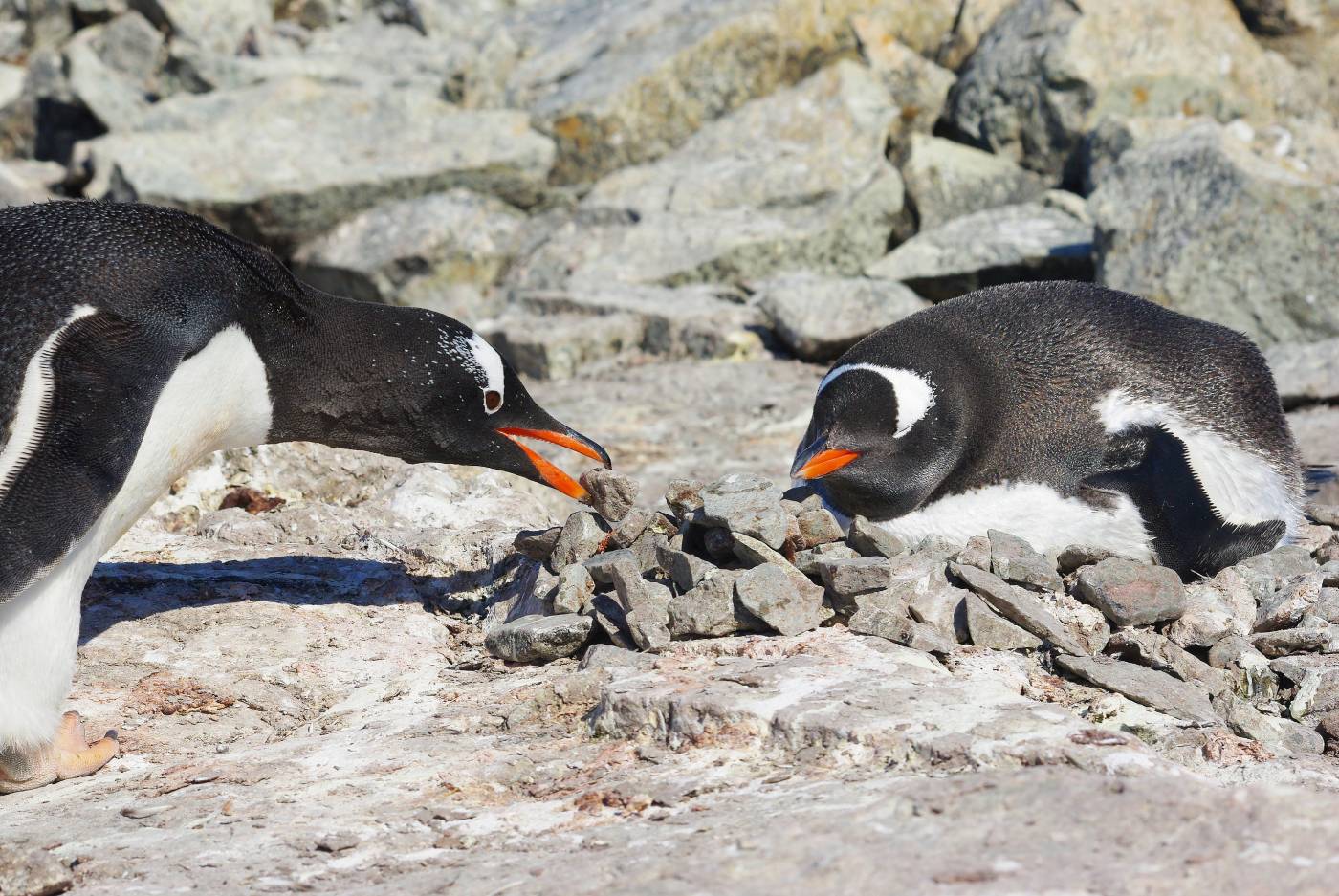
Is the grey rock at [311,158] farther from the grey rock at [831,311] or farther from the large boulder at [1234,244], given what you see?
the large boulder at [1234,244]

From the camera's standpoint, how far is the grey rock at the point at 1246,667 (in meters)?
3.15

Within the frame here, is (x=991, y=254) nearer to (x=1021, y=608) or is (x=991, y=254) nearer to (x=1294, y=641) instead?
(x=1294, y=641)

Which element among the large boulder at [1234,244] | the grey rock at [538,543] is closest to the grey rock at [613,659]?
the grey rock at [538,543]

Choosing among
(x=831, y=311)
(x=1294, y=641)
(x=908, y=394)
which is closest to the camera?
(x=1294, y=641)

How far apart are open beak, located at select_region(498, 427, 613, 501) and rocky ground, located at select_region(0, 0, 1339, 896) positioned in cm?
31

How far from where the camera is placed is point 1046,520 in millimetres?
3834

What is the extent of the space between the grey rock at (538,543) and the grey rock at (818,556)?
676 millimetres

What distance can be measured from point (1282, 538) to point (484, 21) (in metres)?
14.6

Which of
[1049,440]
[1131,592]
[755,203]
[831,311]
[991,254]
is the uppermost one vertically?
[1049,440]

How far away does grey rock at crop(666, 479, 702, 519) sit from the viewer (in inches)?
153

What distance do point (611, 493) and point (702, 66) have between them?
8423mm

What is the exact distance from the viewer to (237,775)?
2857 mm

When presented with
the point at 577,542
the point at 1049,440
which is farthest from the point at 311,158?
the point at 1049,440

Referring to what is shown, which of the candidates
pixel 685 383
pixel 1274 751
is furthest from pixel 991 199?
pixel 1274 751
